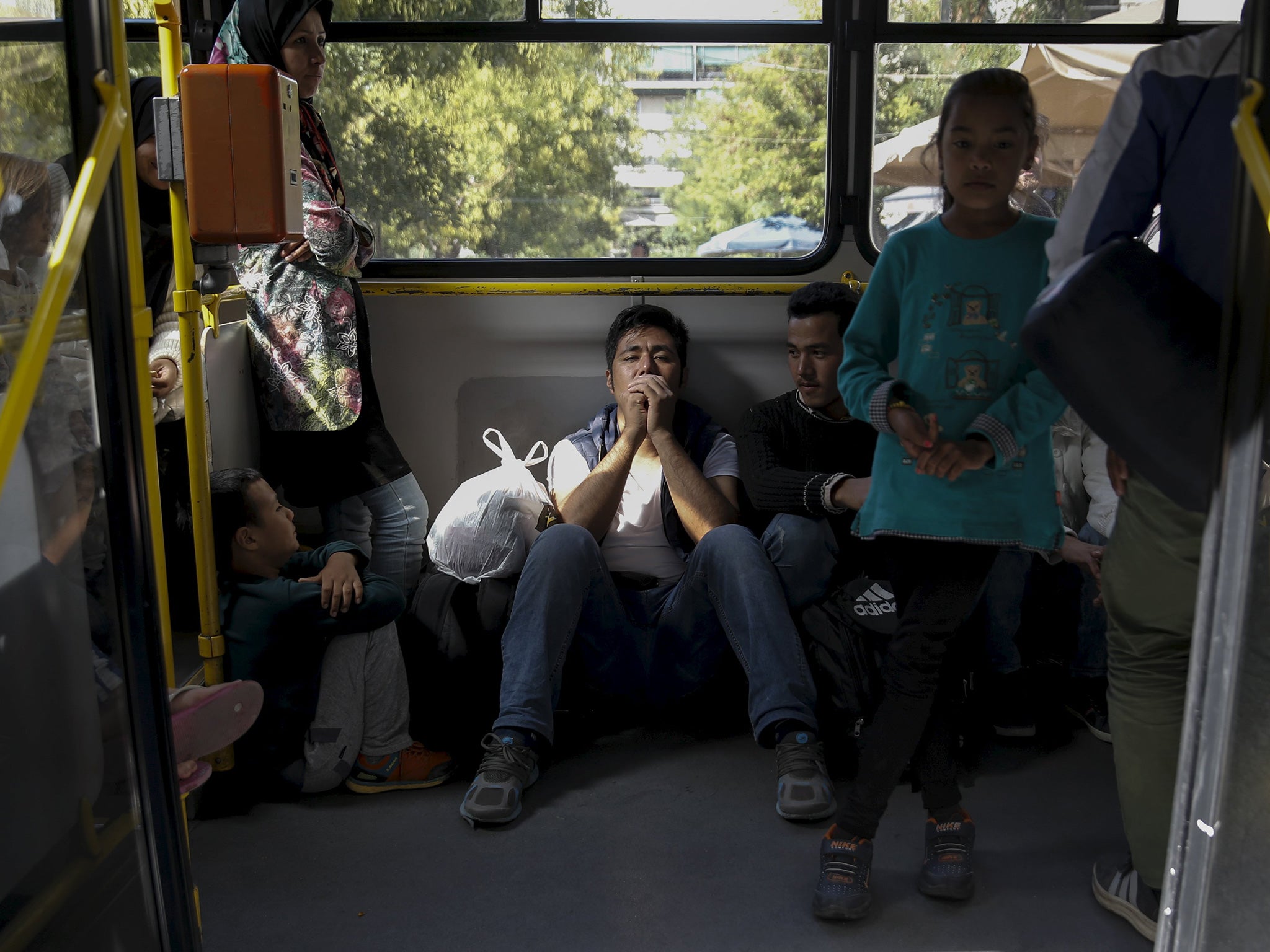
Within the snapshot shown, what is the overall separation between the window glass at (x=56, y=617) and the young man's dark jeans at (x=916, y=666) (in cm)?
131

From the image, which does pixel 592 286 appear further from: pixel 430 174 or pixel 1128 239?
pixel 1128 239

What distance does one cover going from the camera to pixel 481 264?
3.67 meters

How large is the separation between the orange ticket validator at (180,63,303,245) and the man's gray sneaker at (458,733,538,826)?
1.31 m

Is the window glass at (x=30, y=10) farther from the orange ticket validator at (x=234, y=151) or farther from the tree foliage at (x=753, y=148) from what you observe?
the tree foliage at (x=753, y=148)

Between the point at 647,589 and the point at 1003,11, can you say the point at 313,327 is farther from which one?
the point at 1003,11

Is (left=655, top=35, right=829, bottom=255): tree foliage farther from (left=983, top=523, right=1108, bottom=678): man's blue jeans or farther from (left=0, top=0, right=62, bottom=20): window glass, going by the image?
(left=0, top=0, right=62, bottom=20): window glass

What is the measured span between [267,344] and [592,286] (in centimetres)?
104

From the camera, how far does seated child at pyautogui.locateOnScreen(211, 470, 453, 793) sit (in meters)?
2.71

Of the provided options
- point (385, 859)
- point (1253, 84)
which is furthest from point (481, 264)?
point (1253, 84)

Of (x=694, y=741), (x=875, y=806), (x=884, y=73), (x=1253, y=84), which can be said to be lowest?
(x=694, y=741)

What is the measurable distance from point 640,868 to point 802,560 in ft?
3.12

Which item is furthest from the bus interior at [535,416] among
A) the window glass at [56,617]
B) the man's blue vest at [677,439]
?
the man's blue vest at [677,439]

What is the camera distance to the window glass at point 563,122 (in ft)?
11.4

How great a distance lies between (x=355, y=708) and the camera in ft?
9.33
